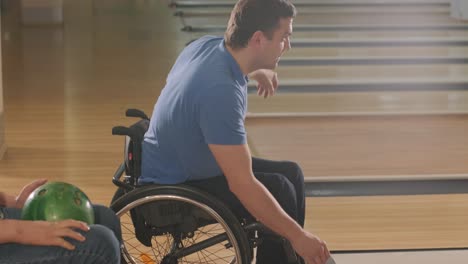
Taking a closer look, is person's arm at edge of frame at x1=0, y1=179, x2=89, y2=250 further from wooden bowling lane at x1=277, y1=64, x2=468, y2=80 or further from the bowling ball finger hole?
wooden bowling lane at x1=277, y1=64, x2=468, y2=80

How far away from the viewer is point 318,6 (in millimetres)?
11062

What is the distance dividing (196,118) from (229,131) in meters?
0.14

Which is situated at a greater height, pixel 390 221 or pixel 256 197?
pixel 256 197

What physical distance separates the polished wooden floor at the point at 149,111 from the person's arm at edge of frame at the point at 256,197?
99 centimetres

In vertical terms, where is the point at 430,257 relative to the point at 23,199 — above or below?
below

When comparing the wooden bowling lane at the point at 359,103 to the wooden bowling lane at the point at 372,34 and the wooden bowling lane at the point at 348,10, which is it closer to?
the wooden bowling lane at the point at 372,34

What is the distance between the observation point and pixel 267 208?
2.74 m

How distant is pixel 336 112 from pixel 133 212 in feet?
10.5

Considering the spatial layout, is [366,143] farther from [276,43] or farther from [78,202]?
[78,202]

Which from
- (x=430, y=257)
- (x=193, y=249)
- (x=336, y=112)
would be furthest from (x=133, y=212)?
(x=336, y=112)

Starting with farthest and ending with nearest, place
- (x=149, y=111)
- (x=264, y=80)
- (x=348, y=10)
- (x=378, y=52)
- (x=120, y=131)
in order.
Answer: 1. (x=348, y=10)
2. (x=378, y=52)
3. (x=149, y=111)
4. (x=264, y=80)
5. (x=120, y=131)

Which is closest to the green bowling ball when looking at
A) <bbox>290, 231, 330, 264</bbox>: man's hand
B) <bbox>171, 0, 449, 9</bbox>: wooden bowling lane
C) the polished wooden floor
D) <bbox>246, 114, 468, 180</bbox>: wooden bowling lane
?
<bbox>290, 231, 330, 264</bbox>: man's hand

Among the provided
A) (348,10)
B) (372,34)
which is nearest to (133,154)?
(372,34)

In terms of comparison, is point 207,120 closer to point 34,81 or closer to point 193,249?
point 193,249
